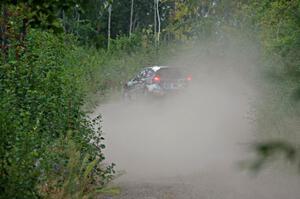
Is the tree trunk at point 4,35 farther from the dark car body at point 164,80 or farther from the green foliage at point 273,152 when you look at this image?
the dark car body at point 164,80

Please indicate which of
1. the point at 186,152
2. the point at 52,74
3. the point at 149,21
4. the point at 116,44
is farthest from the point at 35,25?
the point at 149,21

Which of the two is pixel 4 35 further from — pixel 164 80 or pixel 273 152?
pixel 164 80

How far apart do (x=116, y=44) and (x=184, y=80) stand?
2095cm

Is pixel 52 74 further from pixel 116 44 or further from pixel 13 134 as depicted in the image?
pixel 116 44

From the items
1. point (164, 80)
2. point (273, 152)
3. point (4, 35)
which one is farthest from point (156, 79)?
point (273, 152)

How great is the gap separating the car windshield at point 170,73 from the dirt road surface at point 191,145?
668mm

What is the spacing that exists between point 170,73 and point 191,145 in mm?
8819

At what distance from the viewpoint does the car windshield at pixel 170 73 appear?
77.5ft

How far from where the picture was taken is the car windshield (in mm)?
23625

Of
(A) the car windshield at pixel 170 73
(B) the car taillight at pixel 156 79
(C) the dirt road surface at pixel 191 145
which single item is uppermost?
(A) the car windshield at pixel 170 73

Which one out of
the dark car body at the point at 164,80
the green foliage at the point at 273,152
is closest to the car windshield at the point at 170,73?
the dark car body at the point at 164,80

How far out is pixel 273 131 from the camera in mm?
11438

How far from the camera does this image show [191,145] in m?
15.0

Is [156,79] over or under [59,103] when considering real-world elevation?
under
